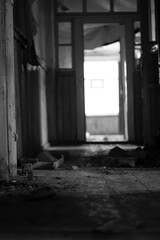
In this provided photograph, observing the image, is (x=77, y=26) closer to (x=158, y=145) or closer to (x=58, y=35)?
(x=58, y=35)

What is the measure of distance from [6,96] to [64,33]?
4941 mm

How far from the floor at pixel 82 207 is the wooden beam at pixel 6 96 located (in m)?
0.20

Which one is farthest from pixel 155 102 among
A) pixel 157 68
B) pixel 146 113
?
pixel 157 68

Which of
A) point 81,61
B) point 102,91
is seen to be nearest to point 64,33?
point 81,61

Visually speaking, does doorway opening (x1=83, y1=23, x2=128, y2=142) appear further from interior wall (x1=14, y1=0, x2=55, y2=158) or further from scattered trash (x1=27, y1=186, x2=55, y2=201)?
scattered trash (x1=27, y1=186, x2=55, y2=201)

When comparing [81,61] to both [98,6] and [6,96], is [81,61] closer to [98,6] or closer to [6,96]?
[98,6]

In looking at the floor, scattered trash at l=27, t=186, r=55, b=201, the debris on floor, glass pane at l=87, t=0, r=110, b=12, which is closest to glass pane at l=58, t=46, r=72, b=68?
glass pane at l=87, t=0, r=110, b=12

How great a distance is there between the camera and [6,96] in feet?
9.21

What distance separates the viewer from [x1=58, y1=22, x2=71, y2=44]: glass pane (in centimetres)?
740

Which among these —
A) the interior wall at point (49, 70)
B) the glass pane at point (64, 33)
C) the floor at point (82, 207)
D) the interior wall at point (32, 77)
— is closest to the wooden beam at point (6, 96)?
the floor at point (82, 207)

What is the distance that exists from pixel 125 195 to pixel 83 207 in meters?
0.41

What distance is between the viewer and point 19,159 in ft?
12.3

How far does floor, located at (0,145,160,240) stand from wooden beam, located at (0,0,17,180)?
0.20 m

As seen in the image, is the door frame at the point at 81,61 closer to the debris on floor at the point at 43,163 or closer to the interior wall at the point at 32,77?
the interior wall at the point at 32,77
